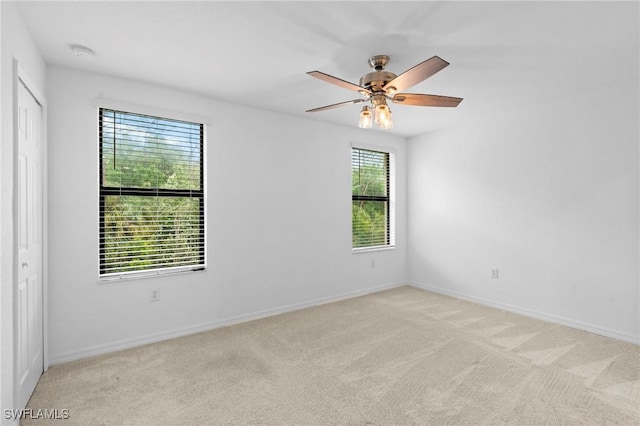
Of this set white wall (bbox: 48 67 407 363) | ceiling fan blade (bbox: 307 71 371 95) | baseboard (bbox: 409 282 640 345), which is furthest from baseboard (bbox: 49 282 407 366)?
ceiling fan blade (bbox: 307 71 371 95)

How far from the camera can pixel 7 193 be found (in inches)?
69.3

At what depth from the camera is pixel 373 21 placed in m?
2.06

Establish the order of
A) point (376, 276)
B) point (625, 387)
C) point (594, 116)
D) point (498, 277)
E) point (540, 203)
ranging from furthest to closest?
1. point (376, 276)
2. point (498, 277)
3. point (540, 203)
4. point (594, 116)
5. point (625, 387)

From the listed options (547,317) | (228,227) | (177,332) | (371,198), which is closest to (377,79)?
(228,227)

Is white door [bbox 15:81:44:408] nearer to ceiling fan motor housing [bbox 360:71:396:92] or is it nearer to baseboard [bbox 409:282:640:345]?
ceiling fan motor housing [bbox 360:71:396:92]

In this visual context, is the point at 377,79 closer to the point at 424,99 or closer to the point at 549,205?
the point at 424,99

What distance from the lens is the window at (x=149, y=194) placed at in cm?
294

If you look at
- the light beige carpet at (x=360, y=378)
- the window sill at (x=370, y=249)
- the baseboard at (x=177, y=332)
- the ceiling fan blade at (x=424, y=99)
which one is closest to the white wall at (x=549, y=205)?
the light beige carpet at (x=360, y=378)

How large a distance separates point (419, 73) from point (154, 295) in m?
2.93

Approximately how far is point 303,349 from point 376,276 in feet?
7.27

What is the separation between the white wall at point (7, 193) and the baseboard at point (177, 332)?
3.16 ft

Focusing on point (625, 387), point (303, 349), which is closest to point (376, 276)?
point (303, 349)

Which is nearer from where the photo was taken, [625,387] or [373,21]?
[373,21]

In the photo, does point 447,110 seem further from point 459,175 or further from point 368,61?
point 368,61
